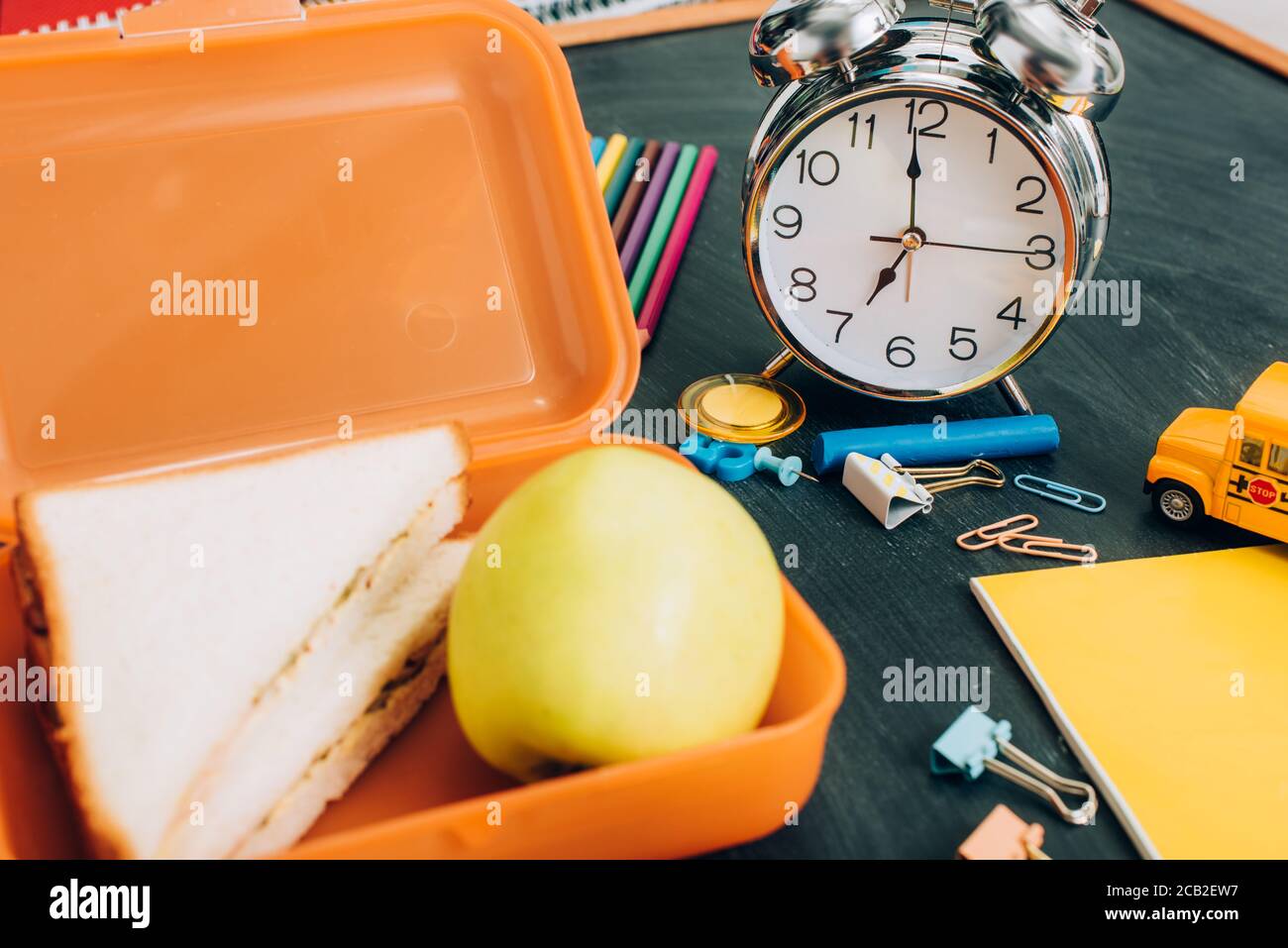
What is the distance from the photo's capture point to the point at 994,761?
643 mm

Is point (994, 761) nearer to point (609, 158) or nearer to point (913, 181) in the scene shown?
point (913, 181)

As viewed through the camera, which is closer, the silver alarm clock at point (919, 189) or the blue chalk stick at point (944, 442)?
the silver alarm clock at point (919, 189)

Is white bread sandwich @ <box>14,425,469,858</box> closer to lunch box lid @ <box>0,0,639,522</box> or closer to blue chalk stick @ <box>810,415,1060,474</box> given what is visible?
lunch box lid @ <box>0,0,639,522</box>

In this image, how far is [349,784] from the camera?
2.14ft

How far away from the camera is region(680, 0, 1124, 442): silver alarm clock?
0.75 metres

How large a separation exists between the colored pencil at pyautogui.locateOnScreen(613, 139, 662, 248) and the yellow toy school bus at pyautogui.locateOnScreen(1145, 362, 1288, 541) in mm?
547

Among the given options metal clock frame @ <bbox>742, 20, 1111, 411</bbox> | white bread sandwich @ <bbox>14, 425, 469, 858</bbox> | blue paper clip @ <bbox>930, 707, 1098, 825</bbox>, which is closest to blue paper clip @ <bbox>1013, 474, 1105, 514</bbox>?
metal clock frame @ <bbox>742, 20, 1111, 411</bbox>

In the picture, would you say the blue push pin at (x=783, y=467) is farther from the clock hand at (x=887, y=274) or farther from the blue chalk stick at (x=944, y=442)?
the clock hand at (x=887, y=274)

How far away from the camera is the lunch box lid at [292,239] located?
0.74 meters

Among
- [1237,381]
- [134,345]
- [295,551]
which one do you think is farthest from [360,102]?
[1237,381]

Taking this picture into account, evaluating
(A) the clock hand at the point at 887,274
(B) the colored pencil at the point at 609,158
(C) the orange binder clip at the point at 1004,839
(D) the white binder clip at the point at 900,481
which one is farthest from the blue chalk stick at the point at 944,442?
(B) the colored pencil at the point at 609,158

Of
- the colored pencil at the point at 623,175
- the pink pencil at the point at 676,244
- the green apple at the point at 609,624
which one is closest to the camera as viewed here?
the green apple at the point at 609,624

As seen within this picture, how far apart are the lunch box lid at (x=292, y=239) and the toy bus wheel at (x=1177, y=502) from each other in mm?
411
